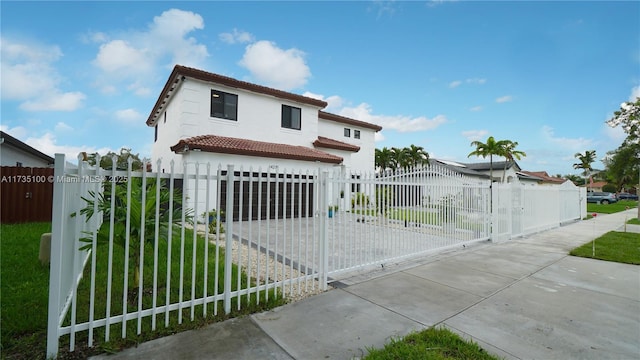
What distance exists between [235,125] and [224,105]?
46.1 inches

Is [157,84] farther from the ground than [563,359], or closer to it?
farther from the ground

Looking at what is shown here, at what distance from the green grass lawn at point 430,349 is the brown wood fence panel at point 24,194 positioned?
44.5ft

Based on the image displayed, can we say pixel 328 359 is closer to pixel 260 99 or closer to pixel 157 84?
pixel 260 99

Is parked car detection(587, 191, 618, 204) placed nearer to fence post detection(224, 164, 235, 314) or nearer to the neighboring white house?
fence post detection(224, 164, 235, 314)

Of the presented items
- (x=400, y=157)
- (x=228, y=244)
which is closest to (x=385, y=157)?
(x=400, y=157)

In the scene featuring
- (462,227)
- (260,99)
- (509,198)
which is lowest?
(462,227)

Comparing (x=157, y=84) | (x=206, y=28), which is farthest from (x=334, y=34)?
(x=157, y=84)

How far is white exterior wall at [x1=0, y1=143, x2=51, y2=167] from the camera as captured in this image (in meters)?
12.6

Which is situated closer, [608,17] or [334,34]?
[608,17]

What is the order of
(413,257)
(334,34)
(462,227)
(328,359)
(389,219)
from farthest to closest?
(334,34) → (462,227) → (413,257) → (389,219) → (328,359)

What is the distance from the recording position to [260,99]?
50.0 feet

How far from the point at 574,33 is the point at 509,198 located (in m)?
6.28

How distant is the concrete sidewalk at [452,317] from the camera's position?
2.76m

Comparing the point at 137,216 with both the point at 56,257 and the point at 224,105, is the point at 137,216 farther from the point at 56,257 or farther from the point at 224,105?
the point at 224,105
